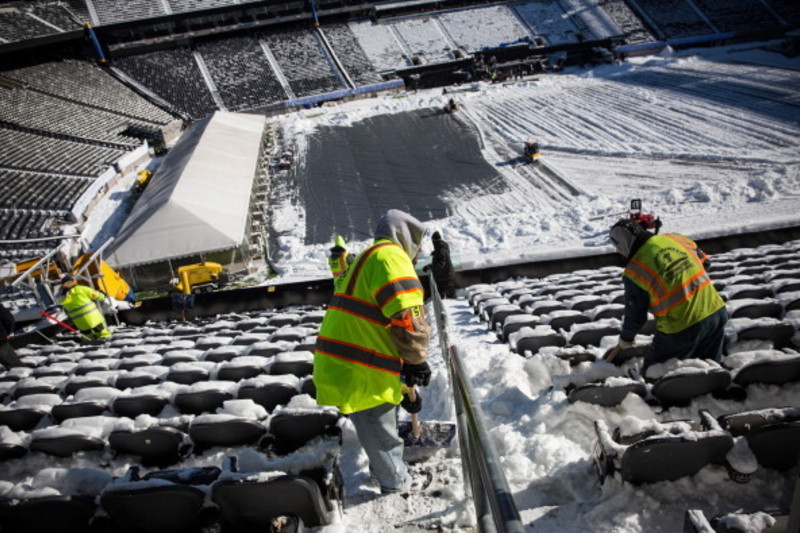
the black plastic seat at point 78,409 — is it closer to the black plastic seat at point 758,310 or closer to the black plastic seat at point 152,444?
the black plastic seat at point 152,444

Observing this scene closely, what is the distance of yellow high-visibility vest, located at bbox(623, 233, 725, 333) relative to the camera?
364cm

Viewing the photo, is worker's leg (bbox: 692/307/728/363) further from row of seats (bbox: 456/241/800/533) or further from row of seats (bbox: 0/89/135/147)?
row of seats (bbox: 0/89/135/147)

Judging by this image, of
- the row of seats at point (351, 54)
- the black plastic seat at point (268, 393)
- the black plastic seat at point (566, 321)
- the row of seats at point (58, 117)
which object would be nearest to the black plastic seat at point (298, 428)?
the black plastic seat at point (268, 393)

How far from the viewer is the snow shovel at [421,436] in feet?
11.4

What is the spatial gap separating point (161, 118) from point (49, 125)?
6.14 metres

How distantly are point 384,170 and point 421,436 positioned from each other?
1694cm

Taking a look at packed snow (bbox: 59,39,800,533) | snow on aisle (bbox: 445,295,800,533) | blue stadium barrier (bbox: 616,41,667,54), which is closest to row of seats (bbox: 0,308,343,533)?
packed snow (bbox: 59,39,800,533)

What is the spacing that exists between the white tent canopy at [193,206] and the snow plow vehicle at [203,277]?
51 centimetres

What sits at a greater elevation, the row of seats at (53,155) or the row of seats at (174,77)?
the row of seats at (174,77)

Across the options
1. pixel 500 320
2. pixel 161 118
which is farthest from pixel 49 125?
pixel 500 320

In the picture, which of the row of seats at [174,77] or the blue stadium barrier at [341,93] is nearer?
the blue stadium barrier at [341,93]

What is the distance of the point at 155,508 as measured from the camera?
2.65 meters

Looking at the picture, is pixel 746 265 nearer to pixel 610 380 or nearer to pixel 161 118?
pixel 610 380

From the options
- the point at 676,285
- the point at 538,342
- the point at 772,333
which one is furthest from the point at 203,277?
the point at 772,333
